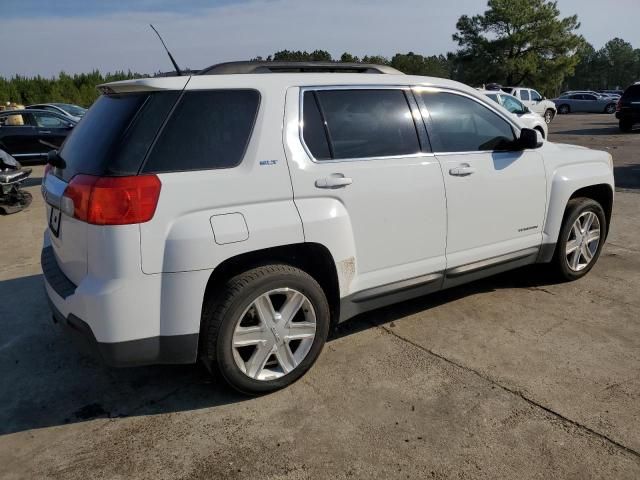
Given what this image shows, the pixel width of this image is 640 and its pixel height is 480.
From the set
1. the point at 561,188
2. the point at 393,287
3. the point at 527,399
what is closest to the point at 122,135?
the point at 393,287

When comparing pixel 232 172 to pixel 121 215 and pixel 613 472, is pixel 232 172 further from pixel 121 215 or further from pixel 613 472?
pixel 613 472

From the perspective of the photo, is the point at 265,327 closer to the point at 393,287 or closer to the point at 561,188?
the point at 393,287

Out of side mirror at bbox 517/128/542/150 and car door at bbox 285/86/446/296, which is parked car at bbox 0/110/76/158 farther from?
side mirror at bbox 517/128/542/150

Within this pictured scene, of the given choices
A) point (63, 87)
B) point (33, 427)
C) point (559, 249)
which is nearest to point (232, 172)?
point (33, 427)

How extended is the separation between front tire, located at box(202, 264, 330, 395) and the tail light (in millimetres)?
→ 602

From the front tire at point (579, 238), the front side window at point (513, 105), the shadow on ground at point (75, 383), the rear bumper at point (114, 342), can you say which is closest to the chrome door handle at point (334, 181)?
the rear bumper at point (114, 342)

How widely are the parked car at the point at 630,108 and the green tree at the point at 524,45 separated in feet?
122

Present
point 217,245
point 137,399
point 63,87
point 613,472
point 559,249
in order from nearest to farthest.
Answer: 1. point 613,472
2. point 217,245
3. point 137,399
4. point 559,249
5. point 63,87

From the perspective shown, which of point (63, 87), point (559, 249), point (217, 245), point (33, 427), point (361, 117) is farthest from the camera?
point (63, 87)

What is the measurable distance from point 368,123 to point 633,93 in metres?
20.7

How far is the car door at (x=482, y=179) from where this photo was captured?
Result: 3.79 meters

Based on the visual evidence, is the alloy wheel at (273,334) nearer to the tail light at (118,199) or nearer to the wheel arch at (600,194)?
the tail light at (118,199)

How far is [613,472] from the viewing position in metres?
2.50

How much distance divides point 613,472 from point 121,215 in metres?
2.55
